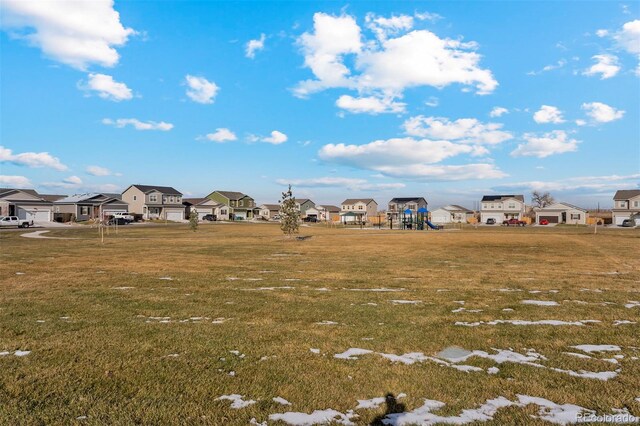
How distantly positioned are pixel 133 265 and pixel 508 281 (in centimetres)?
1675

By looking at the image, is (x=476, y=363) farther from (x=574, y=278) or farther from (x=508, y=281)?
(x=574, y=278)

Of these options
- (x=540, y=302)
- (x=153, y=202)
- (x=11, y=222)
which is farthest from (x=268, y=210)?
(x=540, y=302)

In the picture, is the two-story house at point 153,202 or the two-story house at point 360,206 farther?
the two-story house at point 360,206

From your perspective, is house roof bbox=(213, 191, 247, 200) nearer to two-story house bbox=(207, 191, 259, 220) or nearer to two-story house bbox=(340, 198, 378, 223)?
two-story house bbox=(207, 191, 259, 220)

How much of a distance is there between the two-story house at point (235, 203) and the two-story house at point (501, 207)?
2717 inches

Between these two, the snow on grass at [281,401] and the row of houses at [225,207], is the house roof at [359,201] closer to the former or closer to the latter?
the row of houses at [225,207]

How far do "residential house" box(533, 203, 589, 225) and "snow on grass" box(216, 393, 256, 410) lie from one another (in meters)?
103

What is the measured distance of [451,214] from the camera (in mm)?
106750

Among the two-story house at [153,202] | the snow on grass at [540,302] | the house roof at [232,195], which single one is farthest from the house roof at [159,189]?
the snow on grass at [540,302]

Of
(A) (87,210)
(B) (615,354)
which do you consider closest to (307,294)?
(B) (615,354)

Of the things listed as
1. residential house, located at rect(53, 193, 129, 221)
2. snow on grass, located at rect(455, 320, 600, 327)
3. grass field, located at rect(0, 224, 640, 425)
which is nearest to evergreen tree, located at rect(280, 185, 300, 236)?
grass field, located at rect(0, 224, 640, 425)

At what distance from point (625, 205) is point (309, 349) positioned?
10520 centimetres

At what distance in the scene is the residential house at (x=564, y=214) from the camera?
294ft

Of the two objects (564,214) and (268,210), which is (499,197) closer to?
(564,214)
